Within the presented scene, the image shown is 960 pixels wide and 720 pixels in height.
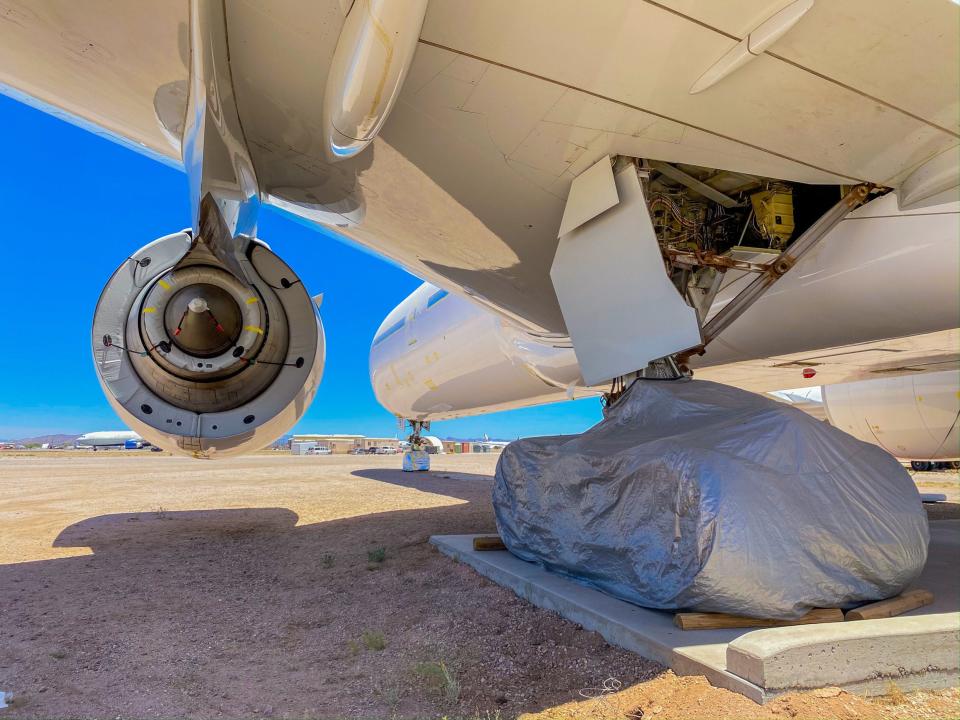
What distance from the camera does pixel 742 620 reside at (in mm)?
2625

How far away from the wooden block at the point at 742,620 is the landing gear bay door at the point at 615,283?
1.42 metres

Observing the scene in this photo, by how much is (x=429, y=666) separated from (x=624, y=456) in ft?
4.75

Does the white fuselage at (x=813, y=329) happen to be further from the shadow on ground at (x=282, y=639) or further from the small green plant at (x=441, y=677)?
the small green plant at (x=441, y=677)

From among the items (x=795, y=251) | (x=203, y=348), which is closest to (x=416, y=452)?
(x=203, y=348)

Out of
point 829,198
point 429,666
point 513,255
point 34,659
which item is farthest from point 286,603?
point 829,198

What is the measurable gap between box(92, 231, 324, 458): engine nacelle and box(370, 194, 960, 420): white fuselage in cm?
267

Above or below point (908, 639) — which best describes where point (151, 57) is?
above

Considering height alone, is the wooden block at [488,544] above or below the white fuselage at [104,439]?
below

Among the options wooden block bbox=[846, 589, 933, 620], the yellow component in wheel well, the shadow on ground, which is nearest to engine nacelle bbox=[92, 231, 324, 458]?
the shadow on ground

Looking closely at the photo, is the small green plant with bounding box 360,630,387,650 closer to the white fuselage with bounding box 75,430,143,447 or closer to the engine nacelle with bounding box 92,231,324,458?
the engine nacelle with bounding box 92,231,324,458

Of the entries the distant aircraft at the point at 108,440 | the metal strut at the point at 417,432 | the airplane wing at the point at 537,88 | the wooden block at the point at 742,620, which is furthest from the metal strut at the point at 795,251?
the distant aircraft at the point at 108,440

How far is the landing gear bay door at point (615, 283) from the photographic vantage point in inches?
138

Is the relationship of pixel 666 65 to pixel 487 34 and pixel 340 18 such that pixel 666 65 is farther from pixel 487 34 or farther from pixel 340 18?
pixel 340 18

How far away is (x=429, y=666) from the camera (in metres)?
2.51
